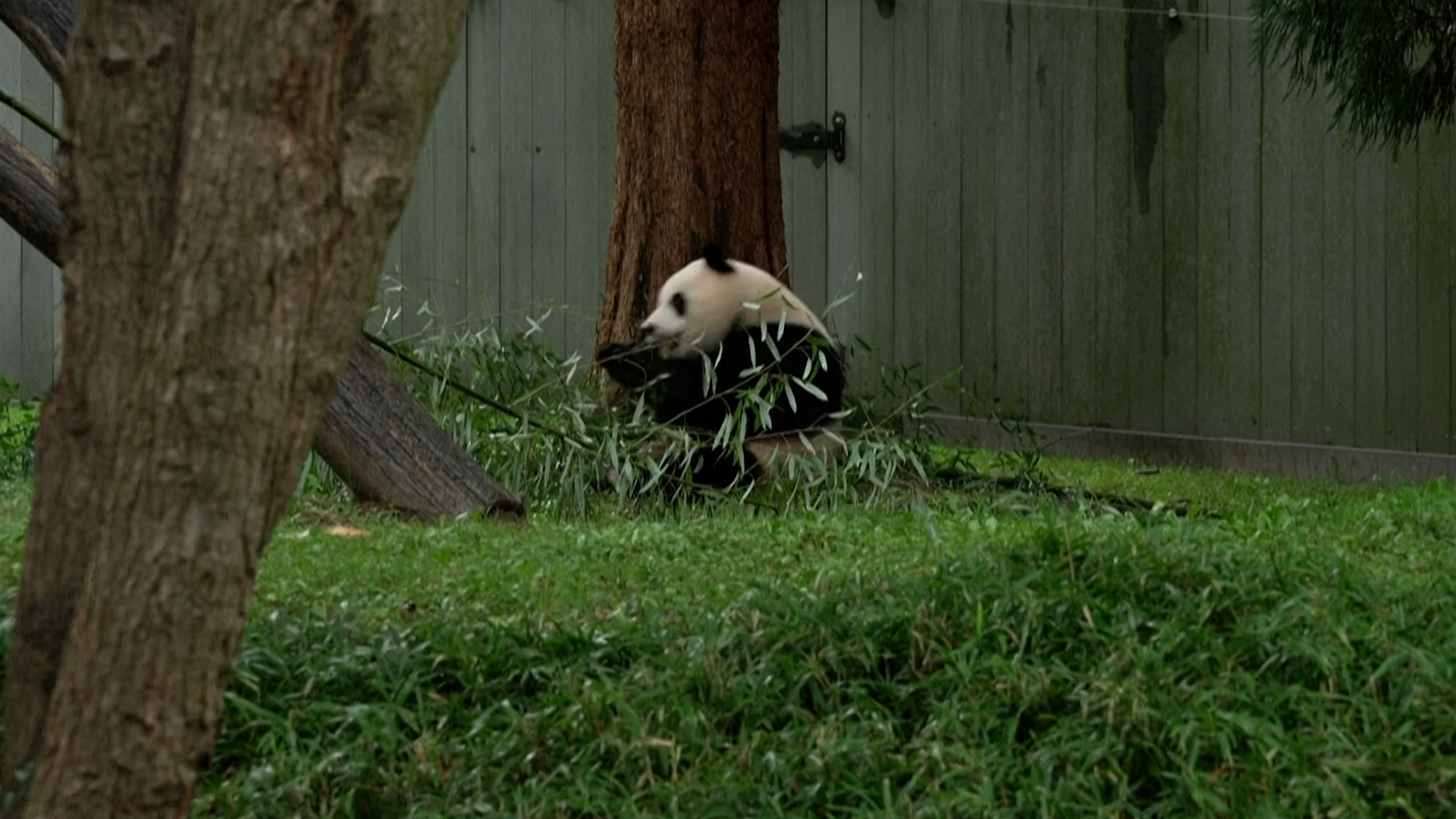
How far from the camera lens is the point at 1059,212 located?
945cm

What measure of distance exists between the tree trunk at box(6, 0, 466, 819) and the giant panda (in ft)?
15.2

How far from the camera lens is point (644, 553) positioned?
5.04 m

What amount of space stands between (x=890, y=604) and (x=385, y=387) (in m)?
2.77

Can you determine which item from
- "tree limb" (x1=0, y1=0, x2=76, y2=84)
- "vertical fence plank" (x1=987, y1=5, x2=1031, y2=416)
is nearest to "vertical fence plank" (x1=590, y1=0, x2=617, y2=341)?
"vertical fence plank" (x1=987, y1=5, x2=1031, y2=416)

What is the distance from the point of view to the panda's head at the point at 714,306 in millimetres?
7465

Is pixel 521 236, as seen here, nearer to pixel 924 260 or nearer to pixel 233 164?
pixel 924 260

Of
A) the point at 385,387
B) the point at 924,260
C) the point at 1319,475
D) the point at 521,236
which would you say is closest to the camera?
the point at 385,387

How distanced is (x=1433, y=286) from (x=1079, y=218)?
6.20 ft

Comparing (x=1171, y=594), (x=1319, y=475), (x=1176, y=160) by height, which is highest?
(x=1176, y=160)

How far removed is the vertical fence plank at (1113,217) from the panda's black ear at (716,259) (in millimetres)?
2549

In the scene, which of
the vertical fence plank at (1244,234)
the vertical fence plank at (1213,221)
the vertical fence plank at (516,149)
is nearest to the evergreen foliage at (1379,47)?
the vertical fence plank at (1244,234)

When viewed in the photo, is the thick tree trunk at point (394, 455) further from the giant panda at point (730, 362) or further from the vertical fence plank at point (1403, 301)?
the vertical fence plank at point (1403, 301)

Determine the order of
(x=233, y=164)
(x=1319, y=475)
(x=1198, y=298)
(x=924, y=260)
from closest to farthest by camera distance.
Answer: (x=233, y=164), (x=1319, y=475), (x=1198, y=298), (x=924, y=260)

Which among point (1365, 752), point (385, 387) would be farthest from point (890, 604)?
point (385, 387)
